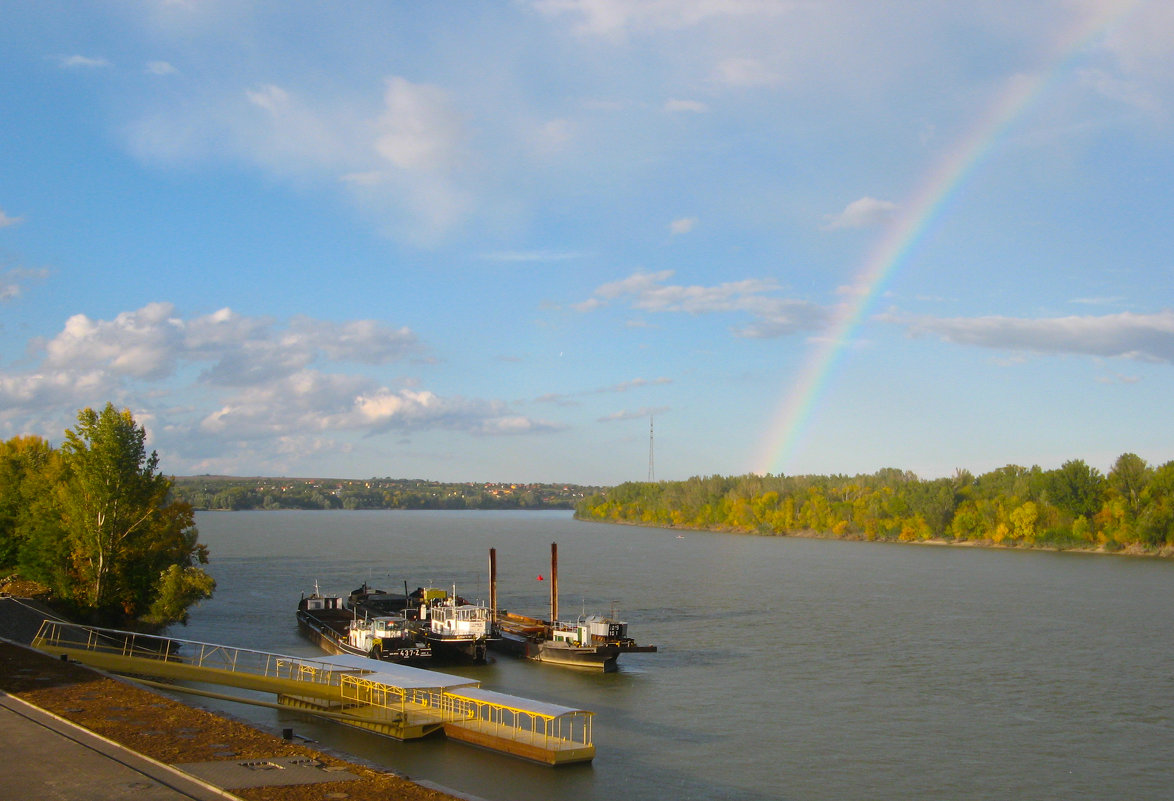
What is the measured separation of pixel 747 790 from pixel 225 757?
14049mm

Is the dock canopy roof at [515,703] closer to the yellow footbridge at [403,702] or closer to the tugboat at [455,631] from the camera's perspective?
the yellow footbridge at [403,702]

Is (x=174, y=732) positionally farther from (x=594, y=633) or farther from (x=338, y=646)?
(x=594, y=633)

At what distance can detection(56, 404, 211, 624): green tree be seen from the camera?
50375mm

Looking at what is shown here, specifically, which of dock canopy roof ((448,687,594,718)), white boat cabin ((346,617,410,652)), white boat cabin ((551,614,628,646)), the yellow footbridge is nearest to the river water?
the yellow footbridge

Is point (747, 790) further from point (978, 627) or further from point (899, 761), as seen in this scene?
point (978, 627)

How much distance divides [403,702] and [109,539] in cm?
2704

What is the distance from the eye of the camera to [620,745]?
31422mm

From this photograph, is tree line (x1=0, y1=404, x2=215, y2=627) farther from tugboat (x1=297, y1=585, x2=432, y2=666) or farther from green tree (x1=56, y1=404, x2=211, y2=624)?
tugboat (x1=297, y1=585, x2=432, y2=666)

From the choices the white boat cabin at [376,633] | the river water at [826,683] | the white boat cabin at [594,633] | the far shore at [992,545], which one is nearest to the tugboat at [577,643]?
the white boat cabin at [594,633]

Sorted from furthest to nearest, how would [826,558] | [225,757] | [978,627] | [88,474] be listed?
1. [826,558]
2. [978,627]
3. [88,474]
4. [225,757]

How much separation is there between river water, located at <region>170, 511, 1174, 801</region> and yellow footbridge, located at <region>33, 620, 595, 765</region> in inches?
22.0

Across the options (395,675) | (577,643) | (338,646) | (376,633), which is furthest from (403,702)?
(338,646)

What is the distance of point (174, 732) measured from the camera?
908 inches

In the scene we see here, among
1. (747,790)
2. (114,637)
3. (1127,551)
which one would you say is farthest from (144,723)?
(1127,551)
